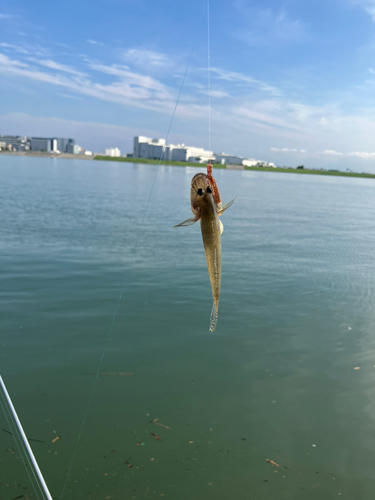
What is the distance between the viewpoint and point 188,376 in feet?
29.5

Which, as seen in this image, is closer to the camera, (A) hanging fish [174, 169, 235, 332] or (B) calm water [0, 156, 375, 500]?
(A) hanging fish [174, 169, 235, 332]

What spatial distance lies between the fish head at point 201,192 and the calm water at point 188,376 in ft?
19.1

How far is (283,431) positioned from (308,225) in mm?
26340

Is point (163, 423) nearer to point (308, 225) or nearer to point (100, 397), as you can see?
point (100, 397)

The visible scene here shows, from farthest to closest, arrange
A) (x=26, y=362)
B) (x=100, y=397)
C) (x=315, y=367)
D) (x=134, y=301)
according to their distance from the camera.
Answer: (x=134, y=301)
(x=315, y=367)
(x=26, y=362)
(x=100, y=397)

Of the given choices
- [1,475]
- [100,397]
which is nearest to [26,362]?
[100,397]

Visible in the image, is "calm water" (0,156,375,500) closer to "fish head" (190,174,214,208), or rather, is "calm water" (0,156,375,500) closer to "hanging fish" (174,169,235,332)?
"hanging fish" (174,169,235,332)

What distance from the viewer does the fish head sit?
204cm

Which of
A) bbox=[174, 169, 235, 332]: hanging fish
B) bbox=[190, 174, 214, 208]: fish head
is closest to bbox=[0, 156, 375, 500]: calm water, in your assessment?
bbox=[174, 169, 235, 332]: hanging fish

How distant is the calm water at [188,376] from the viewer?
6531 millimetres

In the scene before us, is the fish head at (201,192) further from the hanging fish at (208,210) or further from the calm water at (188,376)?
the calm water at (188,376)

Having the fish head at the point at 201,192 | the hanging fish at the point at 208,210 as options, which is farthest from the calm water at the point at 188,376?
the fish head at the point at 201,192

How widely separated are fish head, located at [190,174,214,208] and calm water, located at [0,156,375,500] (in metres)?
5.81

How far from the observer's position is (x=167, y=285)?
14609mm
